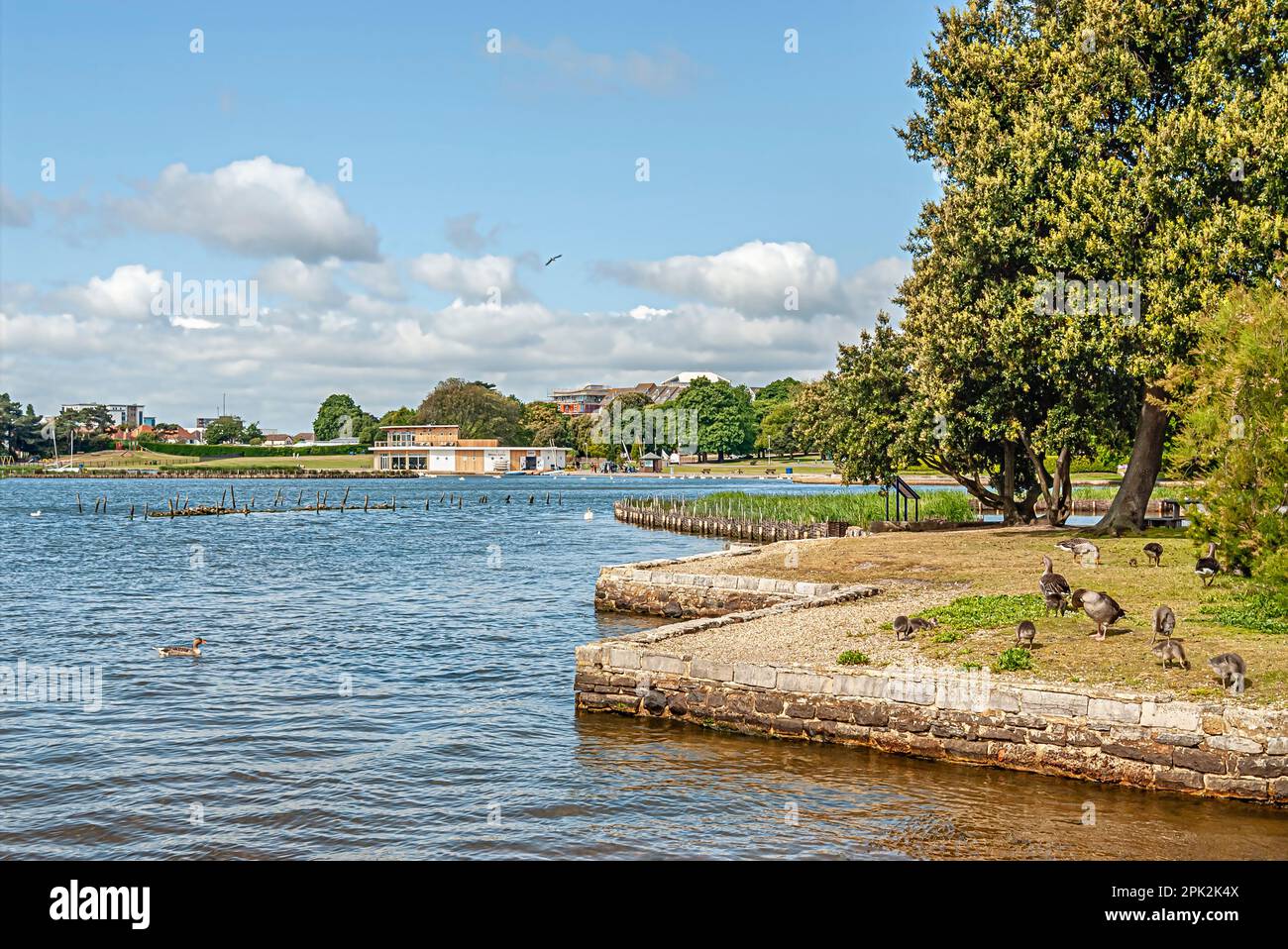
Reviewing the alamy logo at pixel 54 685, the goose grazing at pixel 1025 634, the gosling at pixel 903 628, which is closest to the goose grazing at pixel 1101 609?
the goose grazing at pixel 1025 634

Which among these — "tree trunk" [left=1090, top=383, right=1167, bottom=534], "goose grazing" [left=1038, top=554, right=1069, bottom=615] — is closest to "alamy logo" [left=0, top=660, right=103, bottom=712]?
"goose grazing" [left=1038, top=554, right=1069, bottom=615]

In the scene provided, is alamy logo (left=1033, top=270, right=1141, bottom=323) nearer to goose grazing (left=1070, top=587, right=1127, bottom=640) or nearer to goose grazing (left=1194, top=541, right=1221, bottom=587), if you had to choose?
goose grazing (left=1194, top=541, right=1221, bottom=587)

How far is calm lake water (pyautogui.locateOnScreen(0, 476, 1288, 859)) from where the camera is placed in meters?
14.0

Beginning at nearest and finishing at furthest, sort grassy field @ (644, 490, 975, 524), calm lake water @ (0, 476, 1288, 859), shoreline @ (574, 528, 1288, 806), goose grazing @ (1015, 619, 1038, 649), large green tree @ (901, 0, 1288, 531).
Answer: calm lake water @ (0, 476, 1288, 859) → shoreline @ (574, 528, 1288, 806) → goose grazing @ (1015, 619, 1038, 649) → large green tree @ (901, 0, 1288, 531) → grassy field @ (644, 490, 975, 524)

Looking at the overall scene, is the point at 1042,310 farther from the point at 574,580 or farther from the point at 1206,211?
the point at 574,580

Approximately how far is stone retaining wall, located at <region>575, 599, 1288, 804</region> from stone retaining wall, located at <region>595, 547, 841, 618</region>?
9.17 metres

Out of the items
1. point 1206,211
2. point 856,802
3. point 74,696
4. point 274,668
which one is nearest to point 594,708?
→ point 856,802

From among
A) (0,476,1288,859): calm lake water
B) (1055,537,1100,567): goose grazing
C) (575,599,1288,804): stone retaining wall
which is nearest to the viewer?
(0,476,1288,859): calm lake water

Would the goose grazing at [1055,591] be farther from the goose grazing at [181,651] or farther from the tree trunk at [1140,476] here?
the goose grazing at [181,651]

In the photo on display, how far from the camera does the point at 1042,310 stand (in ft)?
114

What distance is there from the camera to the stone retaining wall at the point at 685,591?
98.7 feet

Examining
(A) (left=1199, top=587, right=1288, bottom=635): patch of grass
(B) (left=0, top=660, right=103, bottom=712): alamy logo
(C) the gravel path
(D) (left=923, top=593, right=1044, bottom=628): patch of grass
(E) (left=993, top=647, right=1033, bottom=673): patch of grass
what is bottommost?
(B) (left=0, top=660, right=103, bottom=712): alamy logo
